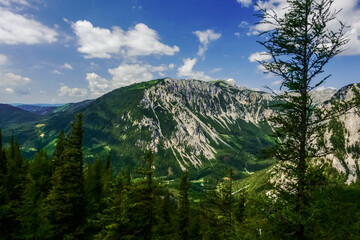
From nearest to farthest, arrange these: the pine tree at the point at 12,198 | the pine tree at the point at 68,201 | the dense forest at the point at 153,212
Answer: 1. the dense forest at the point at 153,212
2. the pine tree at the point at 68,201
3. the pine tree at the point at 12,198

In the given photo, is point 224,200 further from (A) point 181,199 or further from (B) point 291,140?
(A) point 181,199

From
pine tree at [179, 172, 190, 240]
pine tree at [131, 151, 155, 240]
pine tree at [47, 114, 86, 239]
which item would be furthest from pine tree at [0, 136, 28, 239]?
pine tree at [179, 172, 190, 240]

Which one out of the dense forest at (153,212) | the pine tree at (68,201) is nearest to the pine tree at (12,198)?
the dense forest at (153,212)

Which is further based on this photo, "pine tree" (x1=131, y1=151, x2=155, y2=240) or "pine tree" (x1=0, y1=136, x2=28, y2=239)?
"pine tree" (x1=0, y1=136, x2=28, y2=239)

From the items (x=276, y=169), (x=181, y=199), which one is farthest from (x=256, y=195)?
(x=181, y=199)

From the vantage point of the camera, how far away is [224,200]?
86.8 feet

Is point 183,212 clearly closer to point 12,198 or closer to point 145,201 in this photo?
point 145,201

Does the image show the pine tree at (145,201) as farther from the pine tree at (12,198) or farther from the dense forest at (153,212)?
the pine tree at (12,198)

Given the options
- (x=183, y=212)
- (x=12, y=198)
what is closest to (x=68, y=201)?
(x=183, y=212)

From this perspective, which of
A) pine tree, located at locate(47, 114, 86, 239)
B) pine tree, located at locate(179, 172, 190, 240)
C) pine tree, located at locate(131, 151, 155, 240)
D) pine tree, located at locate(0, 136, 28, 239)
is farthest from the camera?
pine tree, located at locate(179, 172, 190, 240)

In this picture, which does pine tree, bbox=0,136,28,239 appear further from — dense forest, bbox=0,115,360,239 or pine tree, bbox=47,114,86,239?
pine tree, bbox=47,114,86,239

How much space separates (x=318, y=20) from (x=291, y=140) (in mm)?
7119

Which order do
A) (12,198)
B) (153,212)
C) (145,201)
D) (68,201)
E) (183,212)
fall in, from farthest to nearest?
(12,198)
(183,212)
(68,201)
(153,212)
(145,201)

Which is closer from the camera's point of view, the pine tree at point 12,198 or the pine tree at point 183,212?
the pine tree at point 12,198
